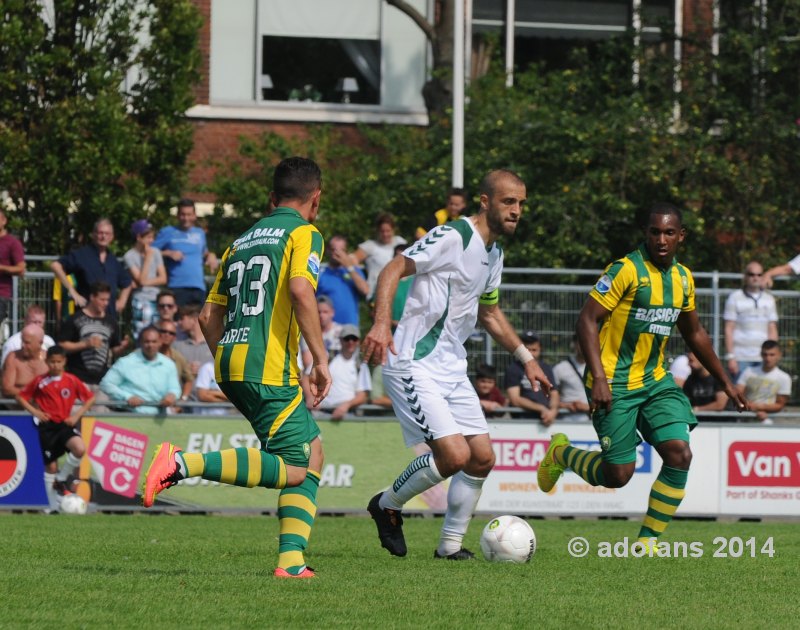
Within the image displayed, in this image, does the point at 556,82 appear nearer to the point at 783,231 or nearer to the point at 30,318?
the point at 783,231

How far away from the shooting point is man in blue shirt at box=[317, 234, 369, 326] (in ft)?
56.4

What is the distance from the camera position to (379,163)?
22.8 m

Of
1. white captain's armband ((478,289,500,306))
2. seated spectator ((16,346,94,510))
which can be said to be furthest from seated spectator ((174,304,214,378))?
white captain's armband ((478,289,500,306))

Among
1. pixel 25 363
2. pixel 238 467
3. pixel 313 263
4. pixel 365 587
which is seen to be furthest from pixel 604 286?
pixel 25 363

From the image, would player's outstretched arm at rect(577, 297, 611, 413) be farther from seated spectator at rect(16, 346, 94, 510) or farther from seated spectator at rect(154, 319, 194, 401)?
seated spectator at rect(154, 319, 194, 401)

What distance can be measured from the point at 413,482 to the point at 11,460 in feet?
22.9

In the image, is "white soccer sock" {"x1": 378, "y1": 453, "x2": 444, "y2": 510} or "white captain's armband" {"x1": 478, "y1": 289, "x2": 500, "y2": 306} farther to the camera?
"white captain's armband" {"x1": 478, "y1": 289, "x2": 500, "y2": 306}

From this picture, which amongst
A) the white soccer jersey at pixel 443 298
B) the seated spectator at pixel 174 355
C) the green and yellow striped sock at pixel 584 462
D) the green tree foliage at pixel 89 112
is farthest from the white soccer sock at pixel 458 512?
the green tree foliage at pixel 89 112

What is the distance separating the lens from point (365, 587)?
751 centimetres

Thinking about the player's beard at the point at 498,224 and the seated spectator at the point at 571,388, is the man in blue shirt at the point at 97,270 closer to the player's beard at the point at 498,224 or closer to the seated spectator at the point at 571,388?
the seated spectator at the point at 571,388

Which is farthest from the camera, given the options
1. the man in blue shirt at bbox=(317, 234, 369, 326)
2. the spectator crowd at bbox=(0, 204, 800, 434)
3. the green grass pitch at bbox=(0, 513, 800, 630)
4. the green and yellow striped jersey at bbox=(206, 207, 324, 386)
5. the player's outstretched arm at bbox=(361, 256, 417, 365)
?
the man in blue shirt at bbox=(317, 234, 369, 326)

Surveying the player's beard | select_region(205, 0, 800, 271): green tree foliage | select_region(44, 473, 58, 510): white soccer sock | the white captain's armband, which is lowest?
select_region(44, 473, 58, 510): white soccer sock

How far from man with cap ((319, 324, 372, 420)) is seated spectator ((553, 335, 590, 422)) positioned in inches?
84.0

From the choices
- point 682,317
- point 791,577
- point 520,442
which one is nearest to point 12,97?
point 520,442
